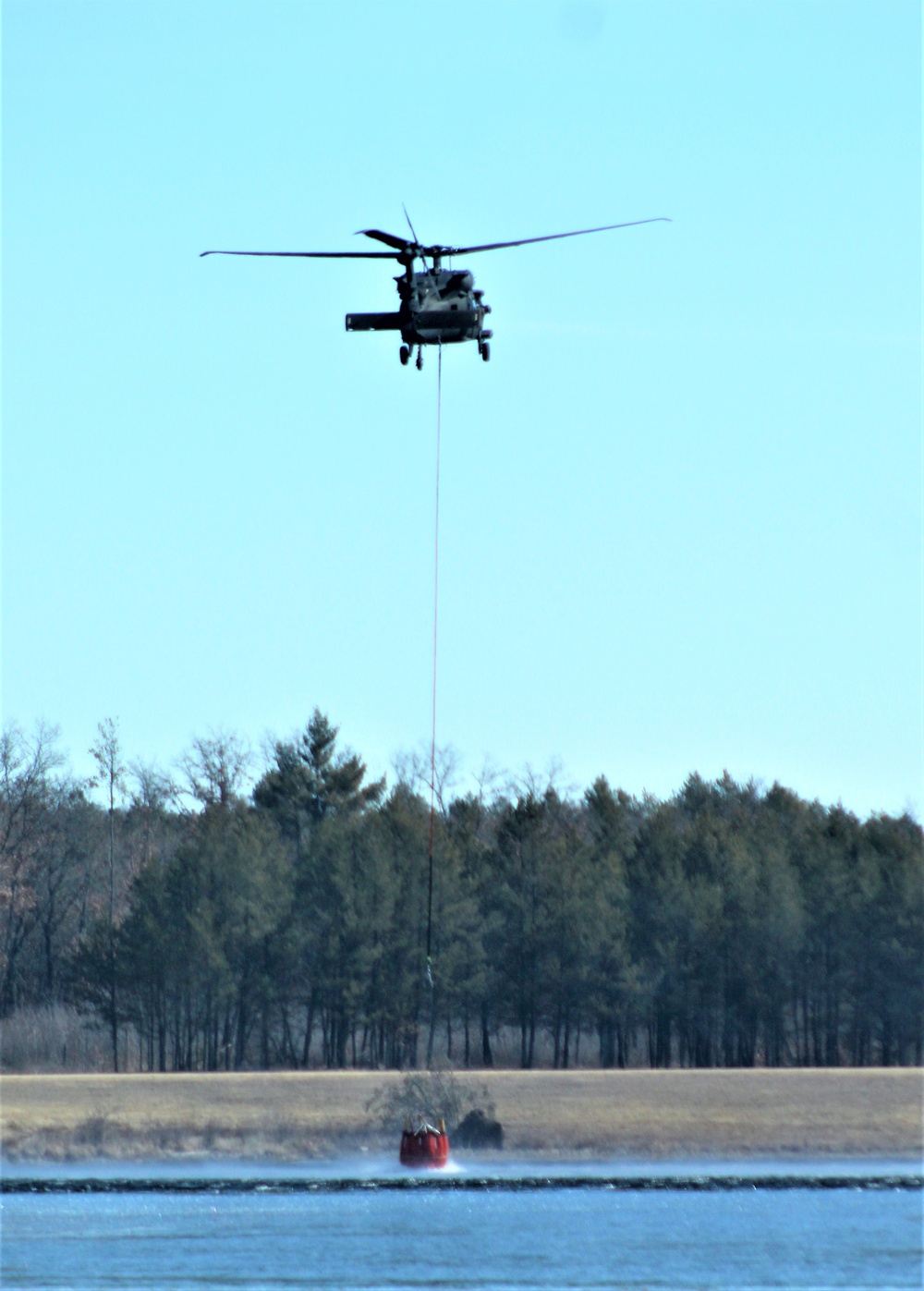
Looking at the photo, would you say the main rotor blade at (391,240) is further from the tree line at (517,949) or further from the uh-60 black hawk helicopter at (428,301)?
the tree line at (517,949)

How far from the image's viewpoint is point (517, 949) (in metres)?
68.3

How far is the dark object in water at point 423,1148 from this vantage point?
41.5 metres

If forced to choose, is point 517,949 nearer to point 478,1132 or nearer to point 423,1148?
point 478,1132

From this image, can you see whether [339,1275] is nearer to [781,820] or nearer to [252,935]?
[252,935]

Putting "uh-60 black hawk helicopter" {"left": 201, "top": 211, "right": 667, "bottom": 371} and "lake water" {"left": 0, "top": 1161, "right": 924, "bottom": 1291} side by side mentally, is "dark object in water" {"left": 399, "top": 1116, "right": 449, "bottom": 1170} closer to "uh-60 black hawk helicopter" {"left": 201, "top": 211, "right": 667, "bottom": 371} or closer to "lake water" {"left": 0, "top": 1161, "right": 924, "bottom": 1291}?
"lake water" {"left": 0, "top": 1161, "right": 924, "bottom": 1291}

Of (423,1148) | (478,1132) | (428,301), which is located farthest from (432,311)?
(478,1132)

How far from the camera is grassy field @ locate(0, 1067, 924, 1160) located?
50625 mm

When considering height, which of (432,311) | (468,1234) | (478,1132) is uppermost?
(432,311)

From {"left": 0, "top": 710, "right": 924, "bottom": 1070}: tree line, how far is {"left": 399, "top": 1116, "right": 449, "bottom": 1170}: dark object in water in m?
24.4

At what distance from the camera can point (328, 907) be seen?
67.9m

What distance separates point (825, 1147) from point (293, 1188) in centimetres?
1317

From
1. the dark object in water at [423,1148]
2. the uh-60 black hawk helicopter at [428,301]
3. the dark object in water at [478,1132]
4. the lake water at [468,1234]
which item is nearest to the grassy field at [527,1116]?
the dark object in water at [478,1132]

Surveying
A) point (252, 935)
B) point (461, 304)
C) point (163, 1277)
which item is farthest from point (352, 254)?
point (252, 935)

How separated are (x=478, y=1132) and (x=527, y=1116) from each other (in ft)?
6.05
